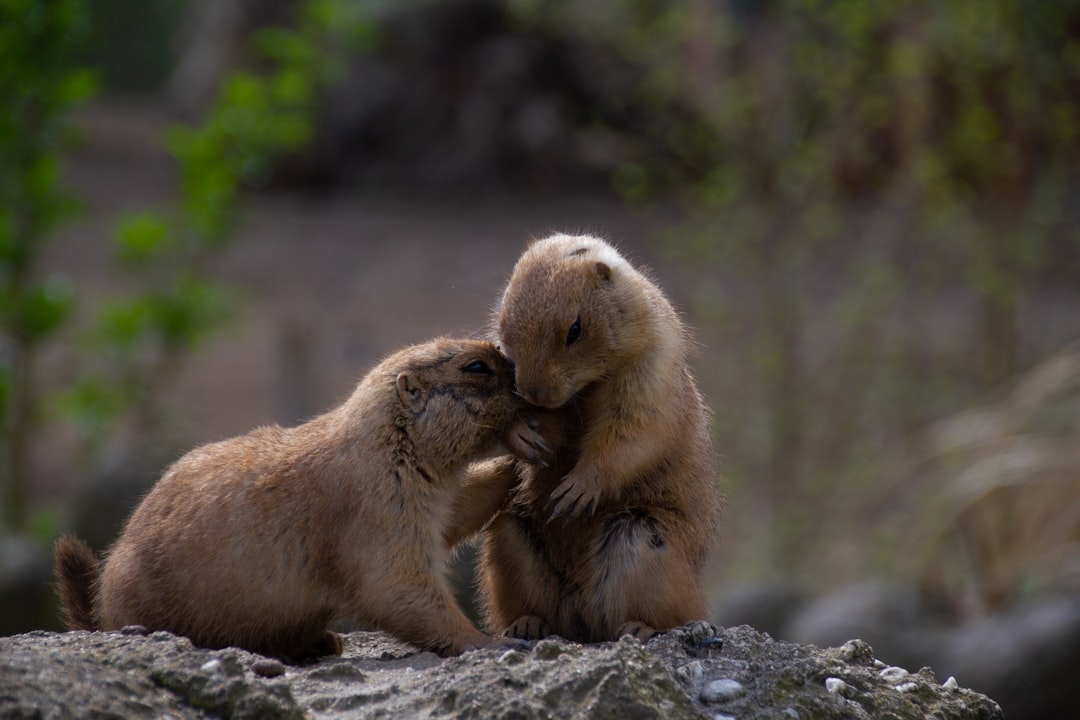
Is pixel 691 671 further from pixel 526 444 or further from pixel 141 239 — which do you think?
pixel 141 239

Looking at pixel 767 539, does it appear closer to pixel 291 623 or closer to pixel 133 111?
pixel 291 623

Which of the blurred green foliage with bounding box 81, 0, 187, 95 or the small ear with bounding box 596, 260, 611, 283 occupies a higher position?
the blurred green foliage with bounding box 81, 0, 187, 95

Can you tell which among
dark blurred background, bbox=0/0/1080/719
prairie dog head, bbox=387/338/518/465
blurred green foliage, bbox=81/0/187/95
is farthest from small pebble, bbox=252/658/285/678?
blurred green foliage, bbox=81/0/187/95

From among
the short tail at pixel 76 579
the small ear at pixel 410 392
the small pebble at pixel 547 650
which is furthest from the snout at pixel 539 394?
the short tail at pixel 76 579

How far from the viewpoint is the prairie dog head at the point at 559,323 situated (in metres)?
5.37

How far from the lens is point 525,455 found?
536cm

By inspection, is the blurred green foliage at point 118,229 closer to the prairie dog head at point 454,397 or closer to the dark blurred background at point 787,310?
the dark blurred background at point 787,310

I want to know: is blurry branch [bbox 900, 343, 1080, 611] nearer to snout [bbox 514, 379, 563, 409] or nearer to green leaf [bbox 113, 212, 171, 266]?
snout [bbox 514, 379, 563, 409]

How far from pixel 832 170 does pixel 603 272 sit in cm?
1050

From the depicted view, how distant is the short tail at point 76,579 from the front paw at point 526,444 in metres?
Result: 1.78

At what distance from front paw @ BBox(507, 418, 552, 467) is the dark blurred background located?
11.3 feet

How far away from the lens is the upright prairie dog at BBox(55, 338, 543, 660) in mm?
4965

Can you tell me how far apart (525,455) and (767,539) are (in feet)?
31.7

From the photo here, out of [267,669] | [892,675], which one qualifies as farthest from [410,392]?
[892,675]
